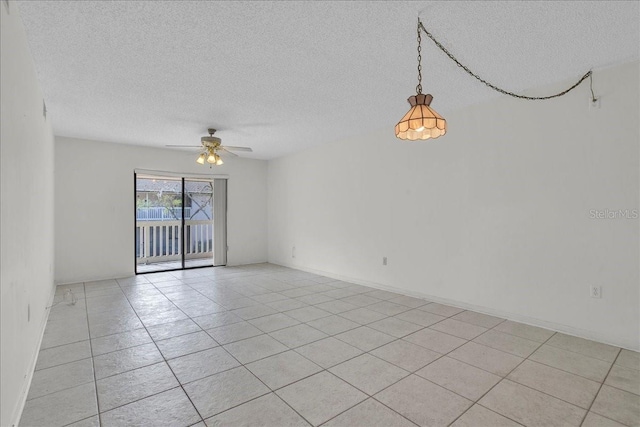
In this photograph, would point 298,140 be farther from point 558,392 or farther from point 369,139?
point 558,392

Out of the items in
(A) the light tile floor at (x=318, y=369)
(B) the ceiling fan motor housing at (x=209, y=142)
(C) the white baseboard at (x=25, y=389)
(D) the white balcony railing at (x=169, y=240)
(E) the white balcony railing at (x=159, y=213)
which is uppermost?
(B) the ceiling fan motor housing at (x=209, y=142)

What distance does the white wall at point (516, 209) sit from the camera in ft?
9.05

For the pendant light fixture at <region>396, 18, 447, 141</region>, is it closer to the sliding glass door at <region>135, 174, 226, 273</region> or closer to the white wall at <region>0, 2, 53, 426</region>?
the white wall at <region>0, 2, 53, 426</region>

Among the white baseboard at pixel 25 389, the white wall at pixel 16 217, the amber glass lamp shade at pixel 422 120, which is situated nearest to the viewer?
the white wall at pixel 16 217

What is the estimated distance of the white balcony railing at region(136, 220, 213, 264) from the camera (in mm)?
7270

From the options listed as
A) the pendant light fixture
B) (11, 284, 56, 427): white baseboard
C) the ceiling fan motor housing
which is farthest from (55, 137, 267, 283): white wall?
the pendant light fixture

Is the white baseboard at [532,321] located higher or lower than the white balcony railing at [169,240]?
lower

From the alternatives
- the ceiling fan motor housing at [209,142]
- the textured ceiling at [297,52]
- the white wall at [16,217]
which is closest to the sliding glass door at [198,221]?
the ceiling fan motor housing at [209,142]

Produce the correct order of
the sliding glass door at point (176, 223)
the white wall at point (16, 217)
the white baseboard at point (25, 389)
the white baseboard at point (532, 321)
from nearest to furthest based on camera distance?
the white wall at point (16, 217), the white baseboard at point (25, 389), the white baseboard at point (532, 321), the sliding glass door at point (176, 223)

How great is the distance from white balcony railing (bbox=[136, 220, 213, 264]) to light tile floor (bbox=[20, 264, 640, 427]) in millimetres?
3493

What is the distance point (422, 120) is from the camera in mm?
1904

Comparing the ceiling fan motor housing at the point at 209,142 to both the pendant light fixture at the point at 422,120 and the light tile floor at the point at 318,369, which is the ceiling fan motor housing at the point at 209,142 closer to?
the light tile floor at the point at 318,369

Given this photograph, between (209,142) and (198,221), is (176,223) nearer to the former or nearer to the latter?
(198,221)

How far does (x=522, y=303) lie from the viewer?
332 cm
